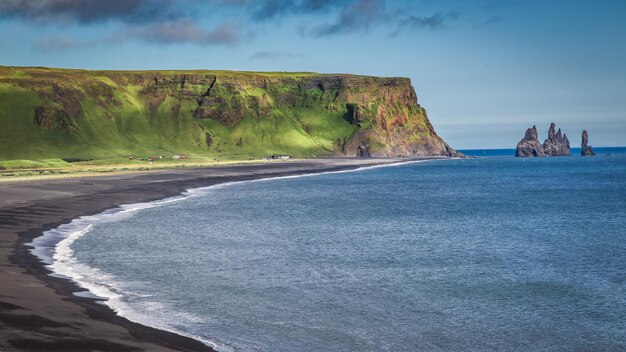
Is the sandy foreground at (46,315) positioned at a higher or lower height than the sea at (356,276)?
higher

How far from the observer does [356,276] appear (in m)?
34.8

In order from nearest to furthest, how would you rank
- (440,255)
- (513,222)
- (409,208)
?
(440,255)
(513,222)
(409,208)

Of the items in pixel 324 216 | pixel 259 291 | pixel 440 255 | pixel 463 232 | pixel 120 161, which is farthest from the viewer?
pixel 120 161

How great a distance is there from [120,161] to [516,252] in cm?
15082

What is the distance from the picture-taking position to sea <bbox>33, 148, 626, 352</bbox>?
2398 centimetres

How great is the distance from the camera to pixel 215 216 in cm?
6481

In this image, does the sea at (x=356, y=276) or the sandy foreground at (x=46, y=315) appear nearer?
the sandy foreground at (x=46, y=315)

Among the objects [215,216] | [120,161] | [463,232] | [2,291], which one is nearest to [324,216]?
[215,216]

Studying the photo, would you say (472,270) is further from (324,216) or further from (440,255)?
(324,216)

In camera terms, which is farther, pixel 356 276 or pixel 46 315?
pixel 356 276

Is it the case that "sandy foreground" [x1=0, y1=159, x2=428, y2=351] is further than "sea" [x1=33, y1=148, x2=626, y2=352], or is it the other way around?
"sea" [x1=33, y1=148, x2=626, y2=352]

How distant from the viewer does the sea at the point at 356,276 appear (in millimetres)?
23984

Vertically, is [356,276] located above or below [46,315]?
below

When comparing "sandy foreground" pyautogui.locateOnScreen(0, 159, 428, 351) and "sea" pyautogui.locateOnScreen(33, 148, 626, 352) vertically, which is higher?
"sandy foreground" pyautogui.locateOnScreen(0, 159, 428, 351)
